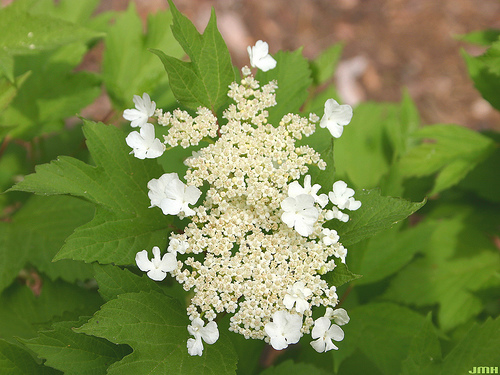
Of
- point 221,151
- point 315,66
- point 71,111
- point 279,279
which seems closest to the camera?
point 279,279

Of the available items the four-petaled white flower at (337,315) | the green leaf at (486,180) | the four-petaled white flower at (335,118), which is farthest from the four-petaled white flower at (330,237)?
the green leaf at (486,180)

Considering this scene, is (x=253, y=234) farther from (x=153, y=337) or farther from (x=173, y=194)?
(x=153, y=337)

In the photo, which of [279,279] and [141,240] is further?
[141,240]

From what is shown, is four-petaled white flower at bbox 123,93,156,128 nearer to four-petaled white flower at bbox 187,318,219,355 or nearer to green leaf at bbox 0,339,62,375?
four-petaled white flower at bbox 187,318,219,355

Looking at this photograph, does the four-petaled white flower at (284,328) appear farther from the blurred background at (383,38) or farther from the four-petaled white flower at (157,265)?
the blurred background at (383,38)

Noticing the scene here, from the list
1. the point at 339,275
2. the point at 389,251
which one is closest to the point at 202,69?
the point at 339,275

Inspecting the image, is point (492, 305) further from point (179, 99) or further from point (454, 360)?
point (179, 99)

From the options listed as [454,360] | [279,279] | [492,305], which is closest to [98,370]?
[279,279]
